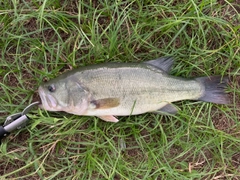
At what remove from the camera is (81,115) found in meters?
3.58

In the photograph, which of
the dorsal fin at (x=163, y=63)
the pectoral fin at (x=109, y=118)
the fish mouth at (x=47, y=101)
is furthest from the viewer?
the dorsal fin at (x=163, y=63)

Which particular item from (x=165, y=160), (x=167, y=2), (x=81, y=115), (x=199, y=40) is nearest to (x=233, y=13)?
(x=199, y=40)

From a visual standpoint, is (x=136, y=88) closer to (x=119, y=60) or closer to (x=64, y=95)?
(x=119, y=60)

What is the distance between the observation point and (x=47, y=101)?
11.0 ft

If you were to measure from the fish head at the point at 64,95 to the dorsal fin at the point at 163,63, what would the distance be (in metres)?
0.81

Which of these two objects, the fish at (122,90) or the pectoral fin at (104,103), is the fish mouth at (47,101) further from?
the pectoral fin at (104,103)

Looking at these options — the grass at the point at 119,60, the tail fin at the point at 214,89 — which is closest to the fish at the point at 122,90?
the tail fin at the point at 214,89

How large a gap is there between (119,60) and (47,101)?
3.10 feet

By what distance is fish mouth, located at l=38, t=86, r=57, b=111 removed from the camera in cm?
333

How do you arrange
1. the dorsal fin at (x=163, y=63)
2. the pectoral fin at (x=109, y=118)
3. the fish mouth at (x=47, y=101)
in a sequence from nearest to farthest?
the fish mouth at (x=47, y=101)
the pectoral fin at (x=109, y=118)
the dorsal fin at (x=163, y=63)

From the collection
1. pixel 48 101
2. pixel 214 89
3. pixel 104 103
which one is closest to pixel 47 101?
pixel 48 101

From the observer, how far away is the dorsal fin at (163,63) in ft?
11.8

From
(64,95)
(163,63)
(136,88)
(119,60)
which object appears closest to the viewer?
(64,95)

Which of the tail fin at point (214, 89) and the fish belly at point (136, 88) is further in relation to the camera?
the tail fin at point (214, 89)
